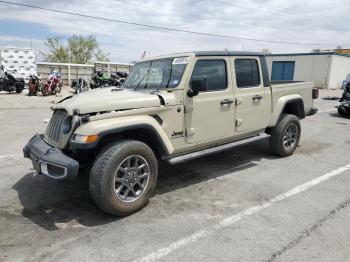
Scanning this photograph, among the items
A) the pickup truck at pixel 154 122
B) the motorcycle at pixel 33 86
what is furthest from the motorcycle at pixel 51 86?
the pickup truck at pixel 154 122

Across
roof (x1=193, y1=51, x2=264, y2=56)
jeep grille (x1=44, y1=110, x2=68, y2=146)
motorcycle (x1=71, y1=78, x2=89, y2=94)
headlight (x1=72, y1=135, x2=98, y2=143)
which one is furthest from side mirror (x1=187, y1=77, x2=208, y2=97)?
motorcycle (x1=71, y1=78, x2=89, y2=94)

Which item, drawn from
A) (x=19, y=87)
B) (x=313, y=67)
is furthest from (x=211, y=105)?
(x=313, y=67)

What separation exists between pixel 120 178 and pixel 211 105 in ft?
5.76

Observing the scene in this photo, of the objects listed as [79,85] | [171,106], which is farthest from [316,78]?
[171,106]

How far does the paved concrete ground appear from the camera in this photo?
3.22m

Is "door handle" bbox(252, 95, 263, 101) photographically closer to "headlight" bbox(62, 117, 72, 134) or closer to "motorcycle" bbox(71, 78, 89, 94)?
"headlight" bbox(62, 117, 72, 134)

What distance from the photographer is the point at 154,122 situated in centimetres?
415

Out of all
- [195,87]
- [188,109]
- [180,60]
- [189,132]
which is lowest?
[189,132]

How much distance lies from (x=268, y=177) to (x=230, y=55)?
201cm

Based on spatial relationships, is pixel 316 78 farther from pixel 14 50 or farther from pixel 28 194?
pixel 28 194

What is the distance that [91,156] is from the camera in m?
4.23

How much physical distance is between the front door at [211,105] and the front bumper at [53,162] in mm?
1668

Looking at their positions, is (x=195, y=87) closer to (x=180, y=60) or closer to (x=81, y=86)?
(x=180, y=60)

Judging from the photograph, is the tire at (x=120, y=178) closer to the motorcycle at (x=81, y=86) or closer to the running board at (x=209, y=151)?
the running board at (x=209, y=151)
